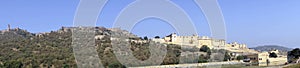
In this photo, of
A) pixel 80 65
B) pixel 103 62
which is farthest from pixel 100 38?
pixel 80 65

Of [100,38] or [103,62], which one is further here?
[100,38]

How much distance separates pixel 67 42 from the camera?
94.1 feet

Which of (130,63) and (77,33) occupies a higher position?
(77,33)

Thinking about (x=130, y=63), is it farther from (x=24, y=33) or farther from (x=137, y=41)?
(x=24, y=33)

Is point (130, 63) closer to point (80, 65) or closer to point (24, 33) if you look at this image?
point (80, 65)

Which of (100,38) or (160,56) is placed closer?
(160,56)

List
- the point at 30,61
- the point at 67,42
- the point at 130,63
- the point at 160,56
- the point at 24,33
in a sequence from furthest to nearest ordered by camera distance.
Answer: the point at 24,33 → the point at 67,42 → the point at 30,61 → the point at 130,63 → the point at 160,56

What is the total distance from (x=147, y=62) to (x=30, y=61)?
6.33m

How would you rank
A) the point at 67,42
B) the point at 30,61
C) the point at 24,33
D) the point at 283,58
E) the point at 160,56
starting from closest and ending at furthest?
1. the point at 160,56
2. the point at 30,61
3. the point at 67,42
4. the point at 283,58
5. the point at 24,33

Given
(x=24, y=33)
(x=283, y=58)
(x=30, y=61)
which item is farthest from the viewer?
(x=24, y=33)

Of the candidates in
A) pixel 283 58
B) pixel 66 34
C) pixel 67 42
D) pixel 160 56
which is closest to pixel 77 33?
pixel 160 56

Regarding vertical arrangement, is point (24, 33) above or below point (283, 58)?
above

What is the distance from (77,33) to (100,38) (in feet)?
39.6

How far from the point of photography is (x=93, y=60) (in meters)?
21.1
